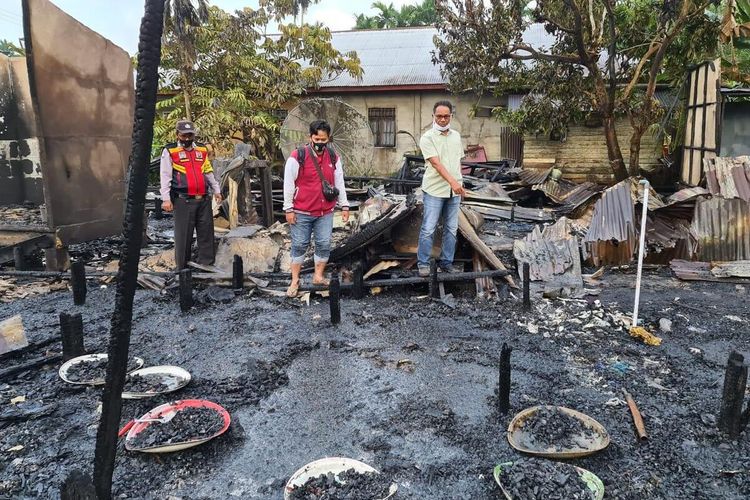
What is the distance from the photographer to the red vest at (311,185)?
18.9 feet

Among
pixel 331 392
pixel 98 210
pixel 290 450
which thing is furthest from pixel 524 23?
pixel 290 450

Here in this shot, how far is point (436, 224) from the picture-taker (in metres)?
6.37

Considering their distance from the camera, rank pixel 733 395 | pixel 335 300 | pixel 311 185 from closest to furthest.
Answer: pixel 733 395 → pixel 335 300 → pixel 311 185

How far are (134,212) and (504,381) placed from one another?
2742 millimetres

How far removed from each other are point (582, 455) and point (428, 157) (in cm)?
371

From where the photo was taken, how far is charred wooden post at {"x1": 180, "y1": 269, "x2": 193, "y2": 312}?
5781 mm

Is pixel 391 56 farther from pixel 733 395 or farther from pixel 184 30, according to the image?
pixel 733 395

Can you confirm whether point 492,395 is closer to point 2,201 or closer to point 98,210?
point 98,210

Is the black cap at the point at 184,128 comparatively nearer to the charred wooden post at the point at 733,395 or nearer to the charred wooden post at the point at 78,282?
the charred wooden post at the point at 78,282

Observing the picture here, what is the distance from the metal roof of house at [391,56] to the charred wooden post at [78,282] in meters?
12.6

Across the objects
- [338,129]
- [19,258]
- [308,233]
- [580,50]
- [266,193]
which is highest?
[580,50]

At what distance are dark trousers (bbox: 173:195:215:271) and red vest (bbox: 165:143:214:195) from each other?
166 mm

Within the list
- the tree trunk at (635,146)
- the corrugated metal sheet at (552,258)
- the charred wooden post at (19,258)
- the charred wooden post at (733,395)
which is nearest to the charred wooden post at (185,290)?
the charred wooden post at (19,258)

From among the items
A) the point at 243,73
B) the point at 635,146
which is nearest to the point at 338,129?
the point at 243,73
